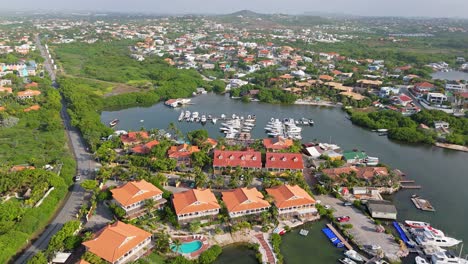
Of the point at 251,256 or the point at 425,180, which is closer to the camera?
the point at 251,256

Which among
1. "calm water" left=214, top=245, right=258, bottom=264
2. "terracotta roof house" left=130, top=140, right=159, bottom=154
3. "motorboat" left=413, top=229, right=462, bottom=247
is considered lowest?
"calm water" left=214, top=245, right=258, bottom=264

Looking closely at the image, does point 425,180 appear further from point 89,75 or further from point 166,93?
point 89,75

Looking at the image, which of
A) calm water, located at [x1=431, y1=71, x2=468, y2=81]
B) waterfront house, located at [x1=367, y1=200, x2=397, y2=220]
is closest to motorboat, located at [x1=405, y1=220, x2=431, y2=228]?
waterfront house, located at [x1=367, y1=200, x2=397, y2=220]

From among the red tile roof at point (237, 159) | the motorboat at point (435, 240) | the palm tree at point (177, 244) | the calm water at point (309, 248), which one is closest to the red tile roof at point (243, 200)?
the calm water at point (309, 248)

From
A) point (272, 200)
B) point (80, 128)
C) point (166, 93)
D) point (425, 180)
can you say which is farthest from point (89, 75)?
point (425, 180)

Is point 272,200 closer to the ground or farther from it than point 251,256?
farther from it

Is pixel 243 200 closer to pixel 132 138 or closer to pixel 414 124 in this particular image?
Result: pixel 132 138

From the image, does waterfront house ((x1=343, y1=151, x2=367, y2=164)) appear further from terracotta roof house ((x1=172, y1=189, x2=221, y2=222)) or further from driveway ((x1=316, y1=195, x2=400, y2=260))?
terracotta roof house ((x1=172, y1=189, x2=221, y2=222))
